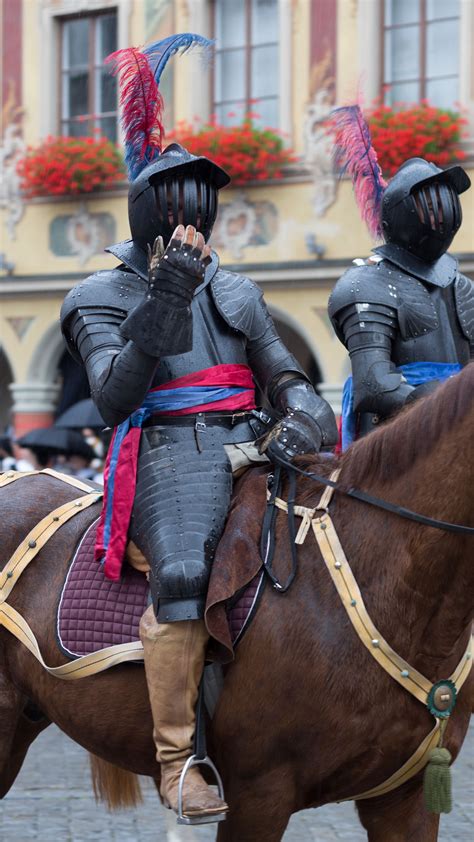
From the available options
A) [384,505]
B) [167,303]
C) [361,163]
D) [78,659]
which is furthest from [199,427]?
[361,163]

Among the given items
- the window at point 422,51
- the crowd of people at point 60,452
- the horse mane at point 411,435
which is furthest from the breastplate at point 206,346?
the window at point 422,51

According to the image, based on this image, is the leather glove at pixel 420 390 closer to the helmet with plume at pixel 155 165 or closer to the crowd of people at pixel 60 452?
the helmet with plume at pixel 155 165

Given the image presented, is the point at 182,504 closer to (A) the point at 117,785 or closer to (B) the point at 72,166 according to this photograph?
(A) the point at 117,785

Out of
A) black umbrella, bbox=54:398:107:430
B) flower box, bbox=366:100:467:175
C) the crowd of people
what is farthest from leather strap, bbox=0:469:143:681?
flower box, bbox=366:100:467:175

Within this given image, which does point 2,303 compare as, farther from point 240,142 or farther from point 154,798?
point 154,798

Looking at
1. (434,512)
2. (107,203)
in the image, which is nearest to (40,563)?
(434,512)

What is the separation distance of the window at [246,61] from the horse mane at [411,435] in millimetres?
12348

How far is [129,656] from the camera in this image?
12.5 ft

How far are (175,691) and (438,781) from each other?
685mm

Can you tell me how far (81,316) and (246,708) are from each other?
112 centimetres

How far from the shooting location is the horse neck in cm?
344

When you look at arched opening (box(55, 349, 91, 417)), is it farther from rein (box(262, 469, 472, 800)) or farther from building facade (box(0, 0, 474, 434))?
rein (box(262, 469, 472, 800))

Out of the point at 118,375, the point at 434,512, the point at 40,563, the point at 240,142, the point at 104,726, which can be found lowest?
the point at 104,726

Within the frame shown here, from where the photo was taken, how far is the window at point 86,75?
1677 centimetres
